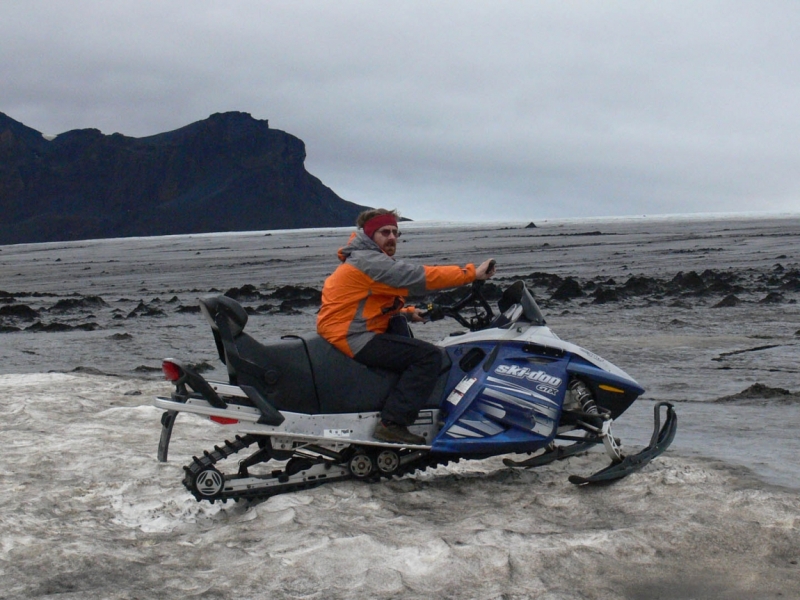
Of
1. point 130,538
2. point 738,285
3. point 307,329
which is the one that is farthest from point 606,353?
point 738,285

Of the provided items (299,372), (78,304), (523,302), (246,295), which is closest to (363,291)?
(299,372)

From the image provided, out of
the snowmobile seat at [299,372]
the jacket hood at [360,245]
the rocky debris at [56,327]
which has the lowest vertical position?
the rocky debris at [56,327]

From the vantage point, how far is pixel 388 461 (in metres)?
6.52

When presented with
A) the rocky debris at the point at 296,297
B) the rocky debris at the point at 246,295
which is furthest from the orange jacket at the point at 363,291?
the rocky debris at the point at 246,295

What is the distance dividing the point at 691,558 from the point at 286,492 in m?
2.55

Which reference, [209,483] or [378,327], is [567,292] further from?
[209,483]

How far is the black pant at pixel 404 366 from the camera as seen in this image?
629cm

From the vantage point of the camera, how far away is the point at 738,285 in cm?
2322

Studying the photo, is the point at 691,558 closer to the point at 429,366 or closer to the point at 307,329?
the point at 429,366

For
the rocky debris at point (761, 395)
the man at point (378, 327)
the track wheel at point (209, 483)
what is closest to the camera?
the track wheel at point (209, 483)

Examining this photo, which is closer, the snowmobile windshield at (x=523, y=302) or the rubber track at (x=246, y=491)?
the rubber track at (x=246, y=491)

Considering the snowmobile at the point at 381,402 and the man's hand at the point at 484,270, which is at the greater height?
the man's hand at the point at 484,270

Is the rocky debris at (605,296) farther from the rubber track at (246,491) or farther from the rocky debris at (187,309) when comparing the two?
the rubber track at (246,491)

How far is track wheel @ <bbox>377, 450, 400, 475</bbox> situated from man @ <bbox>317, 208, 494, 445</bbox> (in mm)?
183
